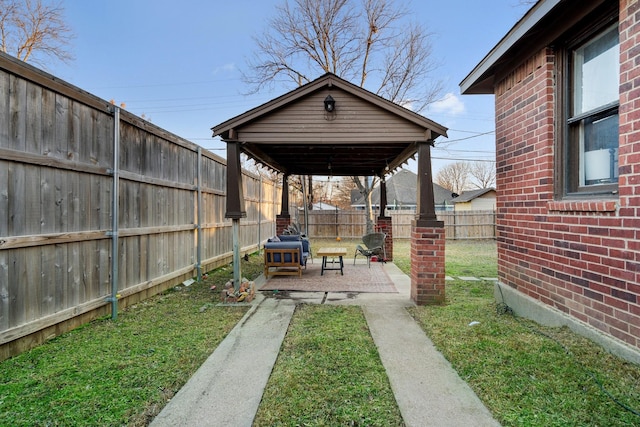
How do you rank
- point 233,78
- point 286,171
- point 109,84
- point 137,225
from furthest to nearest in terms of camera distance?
point 109,84
point 233,78
point 286,171
point 137,225

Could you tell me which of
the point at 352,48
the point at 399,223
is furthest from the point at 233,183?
the point at 352,48

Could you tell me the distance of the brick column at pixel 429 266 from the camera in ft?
15.6

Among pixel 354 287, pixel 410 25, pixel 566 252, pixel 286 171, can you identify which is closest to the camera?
pixel 566 252

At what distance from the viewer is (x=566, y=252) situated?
318 centimetres

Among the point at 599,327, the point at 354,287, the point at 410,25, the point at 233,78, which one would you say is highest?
the point at 410,25

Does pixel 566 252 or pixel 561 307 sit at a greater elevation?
pixel 566 252

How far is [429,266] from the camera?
4.78 m

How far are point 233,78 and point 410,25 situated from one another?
8.65 metres

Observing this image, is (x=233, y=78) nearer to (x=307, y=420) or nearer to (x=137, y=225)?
(x=137, y=225)

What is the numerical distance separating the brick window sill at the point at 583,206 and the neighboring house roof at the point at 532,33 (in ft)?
5.43

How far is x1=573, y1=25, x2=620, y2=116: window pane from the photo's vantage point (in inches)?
109

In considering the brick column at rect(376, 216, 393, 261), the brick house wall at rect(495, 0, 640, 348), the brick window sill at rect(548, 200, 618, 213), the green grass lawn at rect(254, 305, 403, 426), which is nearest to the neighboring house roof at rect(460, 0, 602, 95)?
the brick house wall at rect(495, 0, 640, 348)

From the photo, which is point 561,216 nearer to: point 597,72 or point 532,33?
point 597,72

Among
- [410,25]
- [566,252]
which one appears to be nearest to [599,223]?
[566,252]
